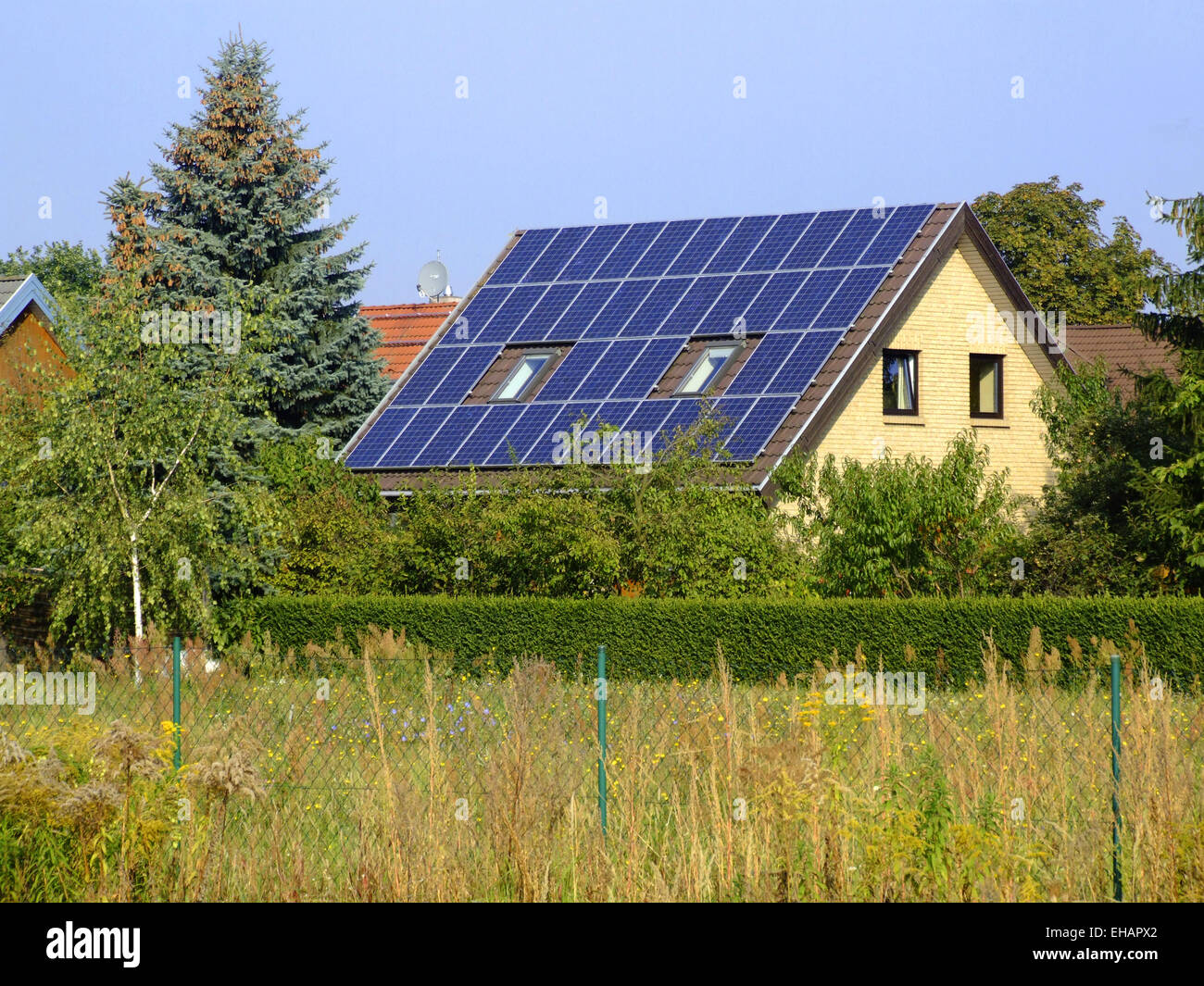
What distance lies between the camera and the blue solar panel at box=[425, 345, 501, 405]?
2830 centimetres

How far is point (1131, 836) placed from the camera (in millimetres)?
8445

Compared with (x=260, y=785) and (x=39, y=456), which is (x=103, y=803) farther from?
(x=39, y=456)

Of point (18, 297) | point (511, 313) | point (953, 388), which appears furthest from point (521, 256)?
point (18, 297)

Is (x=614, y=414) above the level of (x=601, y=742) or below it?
above

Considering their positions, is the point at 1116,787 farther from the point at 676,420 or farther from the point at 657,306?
the point at 657,306

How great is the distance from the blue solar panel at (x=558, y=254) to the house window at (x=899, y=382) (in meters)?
6.99

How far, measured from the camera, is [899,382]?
2798 centimetres

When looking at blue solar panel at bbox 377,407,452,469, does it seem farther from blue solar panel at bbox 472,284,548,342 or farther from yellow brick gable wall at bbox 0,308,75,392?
yellow brick gable wall at bbox 0,308,75,392

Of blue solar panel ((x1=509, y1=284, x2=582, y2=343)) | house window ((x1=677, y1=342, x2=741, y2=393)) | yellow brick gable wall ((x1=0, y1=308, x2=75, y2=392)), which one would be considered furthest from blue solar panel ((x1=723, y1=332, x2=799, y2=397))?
yellow brick gable wall ((x1=0, y1=308, x2=75, y2=392))

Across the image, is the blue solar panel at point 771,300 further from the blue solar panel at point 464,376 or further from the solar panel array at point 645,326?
the blue solar panel at point 464,376

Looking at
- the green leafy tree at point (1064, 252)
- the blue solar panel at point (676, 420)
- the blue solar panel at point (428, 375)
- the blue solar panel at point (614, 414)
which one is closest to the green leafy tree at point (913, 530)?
the blue solar panel at point (676, 420)

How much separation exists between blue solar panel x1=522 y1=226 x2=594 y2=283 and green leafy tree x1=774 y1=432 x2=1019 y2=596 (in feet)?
36.1

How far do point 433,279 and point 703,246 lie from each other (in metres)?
18.5
